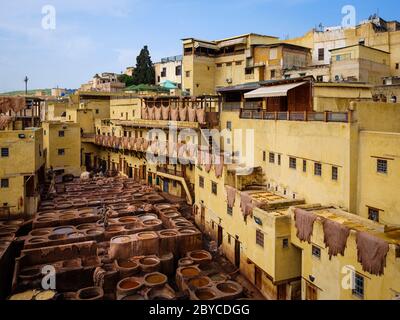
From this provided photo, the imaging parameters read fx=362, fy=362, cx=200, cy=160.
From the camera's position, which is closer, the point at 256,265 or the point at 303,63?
the point at 256,265

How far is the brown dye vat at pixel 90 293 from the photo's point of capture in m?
21.5

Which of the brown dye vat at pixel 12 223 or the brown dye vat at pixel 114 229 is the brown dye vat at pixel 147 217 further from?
the brown dye vat at pixel 12 223

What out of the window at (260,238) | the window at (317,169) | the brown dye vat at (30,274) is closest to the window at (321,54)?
the window at (317,169)

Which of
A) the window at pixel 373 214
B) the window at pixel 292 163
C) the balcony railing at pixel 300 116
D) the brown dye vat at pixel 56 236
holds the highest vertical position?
the balcony railing at pixel 300 116

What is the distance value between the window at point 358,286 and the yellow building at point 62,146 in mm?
40750

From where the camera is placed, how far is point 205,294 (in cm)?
2152

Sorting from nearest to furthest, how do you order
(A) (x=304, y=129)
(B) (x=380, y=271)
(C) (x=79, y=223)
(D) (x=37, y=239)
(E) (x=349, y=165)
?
(B) (x=380, y=271)
(E) (x=349, y=165)
(A) (x=304, y=129)
(D) (x=37, y=239)
(C) (x=79, y=223)

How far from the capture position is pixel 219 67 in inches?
2148

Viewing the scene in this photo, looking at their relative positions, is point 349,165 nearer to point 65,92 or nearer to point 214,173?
point 214,173

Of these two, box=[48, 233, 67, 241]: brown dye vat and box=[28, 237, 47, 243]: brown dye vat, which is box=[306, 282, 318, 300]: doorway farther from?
box=[28, 237, 47, 243]: brown dye vat

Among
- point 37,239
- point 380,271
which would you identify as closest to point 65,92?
point 37,239

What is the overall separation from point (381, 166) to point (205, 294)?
12227 mm

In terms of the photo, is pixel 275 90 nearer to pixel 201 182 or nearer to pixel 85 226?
pixel 201 182

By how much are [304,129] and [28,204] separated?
2540 cm
